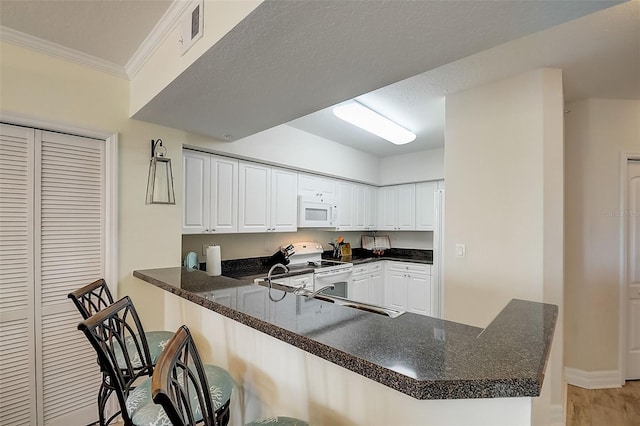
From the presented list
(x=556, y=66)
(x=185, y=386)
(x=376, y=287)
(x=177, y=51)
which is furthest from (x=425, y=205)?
(x=185, y=386)

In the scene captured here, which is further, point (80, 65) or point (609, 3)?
point (80, 65)

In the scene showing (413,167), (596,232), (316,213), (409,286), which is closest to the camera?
(596,232)

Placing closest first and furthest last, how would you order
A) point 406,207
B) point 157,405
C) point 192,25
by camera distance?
point 157,405
point 192,25
point 406,207

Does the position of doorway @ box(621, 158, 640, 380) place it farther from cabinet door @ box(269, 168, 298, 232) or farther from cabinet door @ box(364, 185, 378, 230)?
cabinet door @ box(269, 168, 298, 232)

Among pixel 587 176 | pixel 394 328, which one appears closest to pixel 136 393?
pixel 394 328

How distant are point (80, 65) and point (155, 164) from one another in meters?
0.79

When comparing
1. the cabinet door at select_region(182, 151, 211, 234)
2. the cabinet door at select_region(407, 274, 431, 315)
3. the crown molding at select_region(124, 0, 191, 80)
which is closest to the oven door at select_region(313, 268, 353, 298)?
the cabinet door at select_region(407, 274, 431, 315)

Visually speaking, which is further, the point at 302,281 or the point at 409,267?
the point at 409,267

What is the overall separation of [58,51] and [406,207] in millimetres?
4380

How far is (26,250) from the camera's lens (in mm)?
1867

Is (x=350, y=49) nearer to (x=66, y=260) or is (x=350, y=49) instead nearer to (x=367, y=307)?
(x=367, y=307)

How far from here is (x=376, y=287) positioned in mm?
4570

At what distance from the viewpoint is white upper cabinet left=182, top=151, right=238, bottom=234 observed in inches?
107

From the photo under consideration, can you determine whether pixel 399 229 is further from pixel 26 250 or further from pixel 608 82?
pixel 26 250
